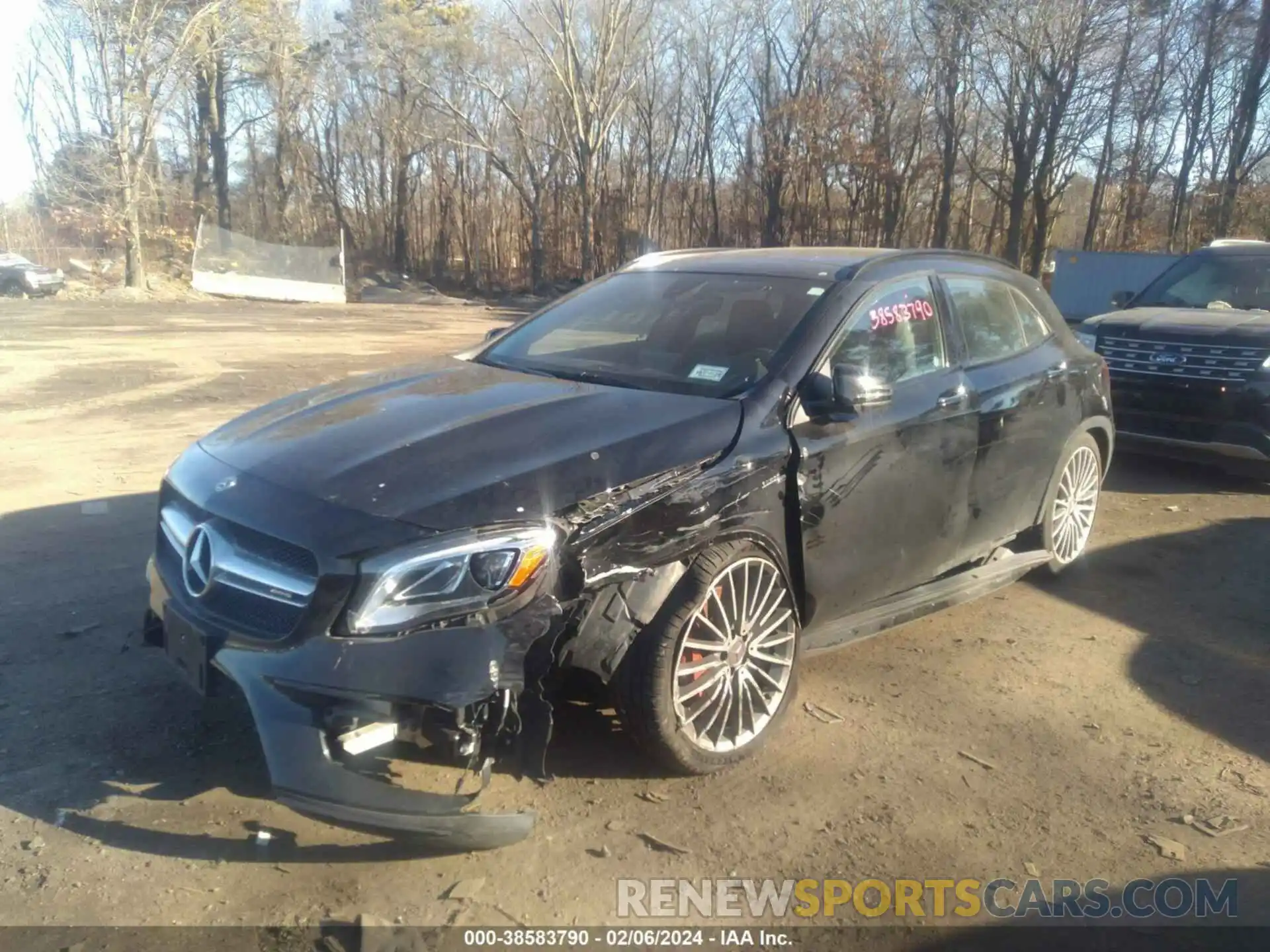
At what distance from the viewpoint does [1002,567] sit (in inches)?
195

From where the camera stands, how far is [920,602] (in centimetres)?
440

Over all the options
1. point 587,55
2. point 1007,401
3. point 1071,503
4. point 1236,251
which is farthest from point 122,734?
point 587,55

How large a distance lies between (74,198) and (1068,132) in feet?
106

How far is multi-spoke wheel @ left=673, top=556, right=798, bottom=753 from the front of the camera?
11.3ft

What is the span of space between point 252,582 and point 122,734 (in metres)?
1.11

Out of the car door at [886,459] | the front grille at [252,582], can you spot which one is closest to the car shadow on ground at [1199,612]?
the car door at [886,459]

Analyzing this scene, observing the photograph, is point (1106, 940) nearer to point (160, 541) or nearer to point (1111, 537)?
point (160, 541)

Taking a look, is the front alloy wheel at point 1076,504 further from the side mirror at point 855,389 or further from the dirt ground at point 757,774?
the side mirror at point 855,389

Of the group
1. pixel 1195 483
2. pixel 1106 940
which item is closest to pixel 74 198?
pixel 1195 483

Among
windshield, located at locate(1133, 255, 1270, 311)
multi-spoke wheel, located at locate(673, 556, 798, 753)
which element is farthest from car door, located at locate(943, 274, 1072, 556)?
windshield, located at locate(1133, 255, 1270, 311)

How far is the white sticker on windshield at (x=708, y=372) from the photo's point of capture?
13.0 ft

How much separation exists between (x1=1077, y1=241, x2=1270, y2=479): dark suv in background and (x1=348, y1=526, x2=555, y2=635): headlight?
656 cm

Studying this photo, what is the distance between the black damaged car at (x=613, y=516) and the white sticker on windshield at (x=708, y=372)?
0.09 ft

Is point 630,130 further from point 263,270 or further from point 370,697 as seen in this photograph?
point 370,697
